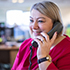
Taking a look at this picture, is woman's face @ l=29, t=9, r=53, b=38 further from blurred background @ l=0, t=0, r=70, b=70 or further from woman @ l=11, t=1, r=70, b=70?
blurred background @ l=0, t=0, r=70, b=70

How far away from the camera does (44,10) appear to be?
53 centimetres

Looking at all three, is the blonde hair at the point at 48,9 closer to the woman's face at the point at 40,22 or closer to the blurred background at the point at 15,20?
the woman's face at the point at 40,22

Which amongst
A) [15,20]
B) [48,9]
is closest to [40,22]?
[48,9]

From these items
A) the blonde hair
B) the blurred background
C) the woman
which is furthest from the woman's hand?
the blurred background

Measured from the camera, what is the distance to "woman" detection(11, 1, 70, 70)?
459mm

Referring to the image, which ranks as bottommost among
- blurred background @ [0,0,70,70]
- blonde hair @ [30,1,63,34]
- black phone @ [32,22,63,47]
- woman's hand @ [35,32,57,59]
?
blurred background @ [0,0,70,70]

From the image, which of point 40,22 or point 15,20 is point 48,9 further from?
point 15,20

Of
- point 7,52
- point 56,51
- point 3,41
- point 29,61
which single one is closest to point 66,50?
point 56,51

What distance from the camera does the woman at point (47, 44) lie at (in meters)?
0.46

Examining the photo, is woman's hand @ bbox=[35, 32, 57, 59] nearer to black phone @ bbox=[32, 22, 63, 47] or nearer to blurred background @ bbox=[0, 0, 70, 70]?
black phone @ bbox=[32, 22, 63, 47]

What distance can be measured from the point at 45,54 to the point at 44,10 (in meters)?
0.23

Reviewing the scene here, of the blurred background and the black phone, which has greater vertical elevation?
the black phone

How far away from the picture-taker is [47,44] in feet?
1.58

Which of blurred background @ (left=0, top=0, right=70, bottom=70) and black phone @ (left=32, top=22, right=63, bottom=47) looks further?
blurred background @ (left=0, top=0, right=70, bottom=70)
